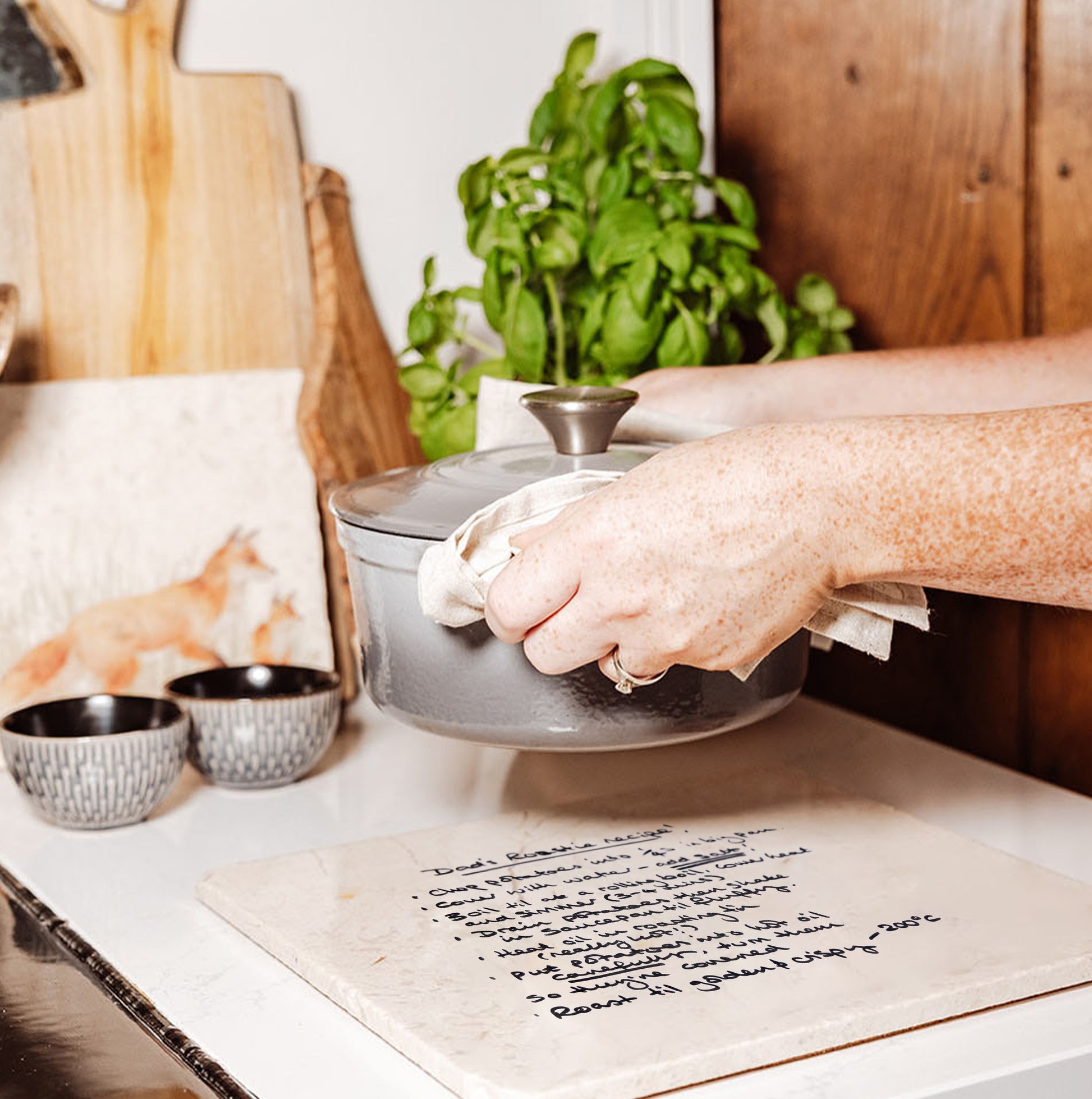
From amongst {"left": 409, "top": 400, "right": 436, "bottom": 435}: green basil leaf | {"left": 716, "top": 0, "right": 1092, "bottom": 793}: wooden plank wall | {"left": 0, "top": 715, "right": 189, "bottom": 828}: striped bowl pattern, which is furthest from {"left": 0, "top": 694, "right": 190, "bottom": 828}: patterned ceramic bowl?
{"left": 716, "top": 0, "right": 1092, "bottom": 793}: wooden plank wall

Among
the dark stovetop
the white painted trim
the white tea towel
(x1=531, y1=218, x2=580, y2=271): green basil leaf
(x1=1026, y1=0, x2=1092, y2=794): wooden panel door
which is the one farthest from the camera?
the white painted trim

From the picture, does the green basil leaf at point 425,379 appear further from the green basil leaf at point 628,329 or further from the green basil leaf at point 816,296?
the green basil leaf at point 816,296

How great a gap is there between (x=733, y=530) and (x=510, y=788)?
0.47m

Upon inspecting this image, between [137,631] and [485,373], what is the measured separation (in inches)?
15.2

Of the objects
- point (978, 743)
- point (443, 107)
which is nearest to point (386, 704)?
point (978, 743)

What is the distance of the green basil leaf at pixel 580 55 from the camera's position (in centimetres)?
139

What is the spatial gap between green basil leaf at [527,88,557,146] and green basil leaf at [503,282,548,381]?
158mm

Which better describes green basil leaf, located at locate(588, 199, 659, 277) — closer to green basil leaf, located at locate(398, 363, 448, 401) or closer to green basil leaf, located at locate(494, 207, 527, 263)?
green basil leaf, located at locate(494, 207, 527, 263)

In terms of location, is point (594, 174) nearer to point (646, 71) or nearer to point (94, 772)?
point (646, 71)

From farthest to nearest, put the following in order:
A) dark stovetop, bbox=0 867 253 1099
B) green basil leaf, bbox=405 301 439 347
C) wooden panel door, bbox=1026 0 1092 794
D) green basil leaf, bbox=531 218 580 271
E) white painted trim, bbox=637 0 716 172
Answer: white painted trim, bbox=637 0 716 172
green basil leaf, bbox=405 301 439 347
green basil leaf, bbox=531 218 580 271
wooden panel door, bbox=1026 0 1092 794
dark stovetop, bbox=0 867 253 1099

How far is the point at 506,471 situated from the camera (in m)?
0.94

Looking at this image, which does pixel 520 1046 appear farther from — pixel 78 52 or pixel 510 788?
pixel 78 52

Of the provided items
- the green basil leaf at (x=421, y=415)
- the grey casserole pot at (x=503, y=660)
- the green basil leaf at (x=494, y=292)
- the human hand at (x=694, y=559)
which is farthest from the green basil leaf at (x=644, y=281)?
the human hand at (x=694, y=559)

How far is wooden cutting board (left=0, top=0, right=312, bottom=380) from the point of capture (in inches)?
51.8
